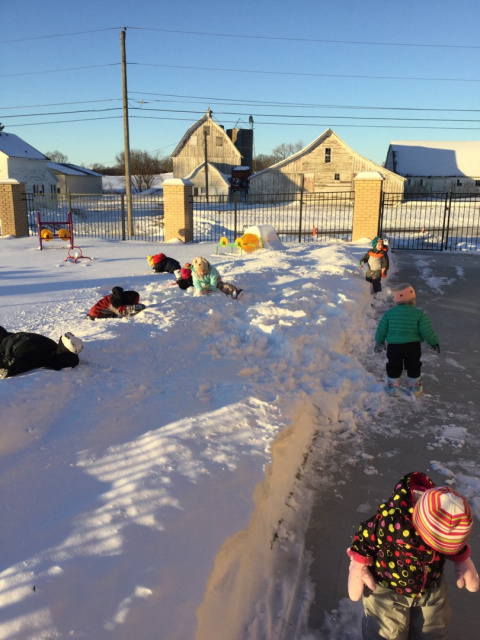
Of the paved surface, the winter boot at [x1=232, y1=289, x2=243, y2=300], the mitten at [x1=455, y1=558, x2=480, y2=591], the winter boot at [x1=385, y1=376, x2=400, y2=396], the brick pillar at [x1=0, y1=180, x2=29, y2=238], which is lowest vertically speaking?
the paved surface

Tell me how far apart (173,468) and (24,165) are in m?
49.5

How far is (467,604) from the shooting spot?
2807 mm

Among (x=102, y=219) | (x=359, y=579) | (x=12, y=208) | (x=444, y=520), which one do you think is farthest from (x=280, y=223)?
(x=444, y=520)

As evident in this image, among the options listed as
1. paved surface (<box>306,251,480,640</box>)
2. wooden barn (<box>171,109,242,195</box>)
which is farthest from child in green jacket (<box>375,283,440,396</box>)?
wooden barn (<box>171,109,242,195</box>)

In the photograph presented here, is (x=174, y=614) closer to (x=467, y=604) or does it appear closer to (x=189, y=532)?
(x=189, y=532)

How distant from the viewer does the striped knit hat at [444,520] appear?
6.46 feet

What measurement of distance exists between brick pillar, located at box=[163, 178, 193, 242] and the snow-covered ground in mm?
11211

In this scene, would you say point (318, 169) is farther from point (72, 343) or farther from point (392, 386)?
point (72, 343)

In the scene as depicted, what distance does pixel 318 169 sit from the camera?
153 ft

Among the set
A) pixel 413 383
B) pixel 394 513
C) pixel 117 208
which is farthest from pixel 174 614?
pixel 117 208

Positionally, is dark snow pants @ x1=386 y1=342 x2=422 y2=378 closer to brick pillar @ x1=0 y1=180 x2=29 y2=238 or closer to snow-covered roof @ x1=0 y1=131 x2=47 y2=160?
brick pillar @ x1=0 y1=180 x2=29 y2=238

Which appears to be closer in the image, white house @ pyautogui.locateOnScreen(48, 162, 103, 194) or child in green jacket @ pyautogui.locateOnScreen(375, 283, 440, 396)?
child in green jacket @ pyautogui.locateOnScreen(375, 283, 440, 396)

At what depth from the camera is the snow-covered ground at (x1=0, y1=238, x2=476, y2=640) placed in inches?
89.4

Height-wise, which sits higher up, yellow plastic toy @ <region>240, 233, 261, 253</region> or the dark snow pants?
yellow plastic toy @ <region>240, 233, 261, 253</region>
